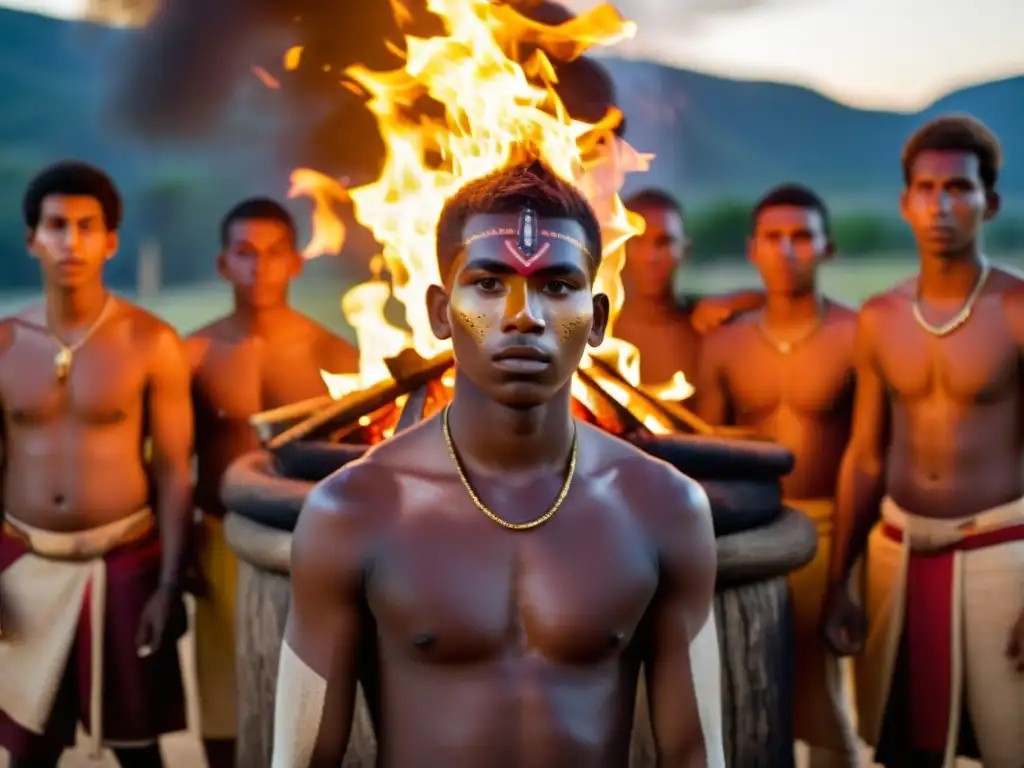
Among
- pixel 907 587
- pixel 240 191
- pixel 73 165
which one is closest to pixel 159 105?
pixel 240 191

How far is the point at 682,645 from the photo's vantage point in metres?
1.51

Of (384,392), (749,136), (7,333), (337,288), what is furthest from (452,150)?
(337,288)

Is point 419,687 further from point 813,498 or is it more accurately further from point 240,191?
point 240,191

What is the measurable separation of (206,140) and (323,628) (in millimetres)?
4272

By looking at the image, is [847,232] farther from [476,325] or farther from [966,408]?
[476,325]

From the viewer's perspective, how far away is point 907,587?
296cm

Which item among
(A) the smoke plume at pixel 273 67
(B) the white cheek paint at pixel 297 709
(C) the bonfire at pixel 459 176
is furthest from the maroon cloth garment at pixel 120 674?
(A) the smoke plume at pixel 273 67

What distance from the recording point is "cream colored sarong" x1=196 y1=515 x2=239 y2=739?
3.29 meters

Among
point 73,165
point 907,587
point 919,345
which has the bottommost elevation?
point 907,587

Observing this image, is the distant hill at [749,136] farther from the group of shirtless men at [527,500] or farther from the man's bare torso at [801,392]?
the man's bare torso at [801,392]

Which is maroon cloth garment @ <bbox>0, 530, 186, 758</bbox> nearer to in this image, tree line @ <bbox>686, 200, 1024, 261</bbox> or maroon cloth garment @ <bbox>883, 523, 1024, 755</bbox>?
maroon cloth garment @ <bbox>883, 523, 1024, 755</bbox>

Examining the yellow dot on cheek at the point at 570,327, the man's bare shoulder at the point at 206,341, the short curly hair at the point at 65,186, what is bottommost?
the man's bare shoulder at the point at 206,341

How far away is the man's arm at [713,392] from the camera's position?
354 cm

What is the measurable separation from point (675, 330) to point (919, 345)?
0.98 metres
